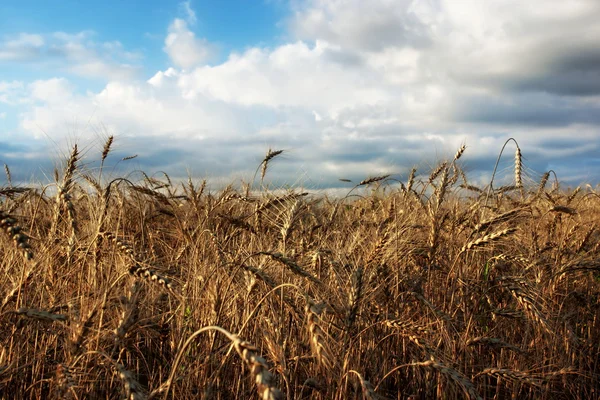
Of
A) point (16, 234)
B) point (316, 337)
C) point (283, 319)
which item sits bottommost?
point (283, 319)

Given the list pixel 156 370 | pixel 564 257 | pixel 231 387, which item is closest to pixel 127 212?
pixel 156 370

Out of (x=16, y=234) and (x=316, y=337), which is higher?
(x=16, y=234)

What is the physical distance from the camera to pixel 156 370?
3312 mm

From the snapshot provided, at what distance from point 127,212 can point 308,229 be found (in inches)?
85.3

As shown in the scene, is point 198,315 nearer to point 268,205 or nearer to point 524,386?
point 268,205

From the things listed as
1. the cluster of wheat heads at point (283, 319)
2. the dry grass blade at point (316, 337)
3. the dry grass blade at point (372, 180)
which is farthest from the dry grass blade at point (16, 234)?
the dry grass blade at point (372, 180)

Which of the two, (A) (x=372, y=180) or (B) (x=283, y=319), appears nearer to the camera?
(B) (x=283, y=319)

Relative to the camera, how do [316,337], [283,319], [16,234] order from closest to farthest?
1. [316,337]
2. [16,234]
3. [283,319]

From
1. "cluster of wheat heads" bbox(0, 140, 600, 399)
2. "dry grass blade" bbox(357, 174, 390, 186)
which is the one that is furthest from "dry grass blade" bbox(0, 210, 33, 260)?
"dry grass blade" bbox(357, 174, 390, 186)

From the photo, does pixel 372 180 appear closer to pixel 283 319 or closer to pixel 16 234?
pixel 283 319

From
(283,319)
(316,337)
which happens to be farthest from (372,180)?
(316,337)

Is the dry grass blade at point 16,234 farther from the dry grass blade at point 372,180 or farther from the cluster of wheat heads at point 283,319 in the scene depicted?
the dry grass blade at point 372,180

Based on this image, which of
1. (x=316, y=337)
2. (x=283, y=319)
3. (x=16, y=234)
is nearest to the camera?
(x=316, y=337)

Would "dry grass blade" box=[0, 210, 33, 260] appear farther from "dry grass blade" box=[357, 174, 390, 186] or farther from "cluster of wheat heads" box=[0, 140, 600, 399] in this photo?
"dry grass blade" box=[357, 174, 390, 186]
